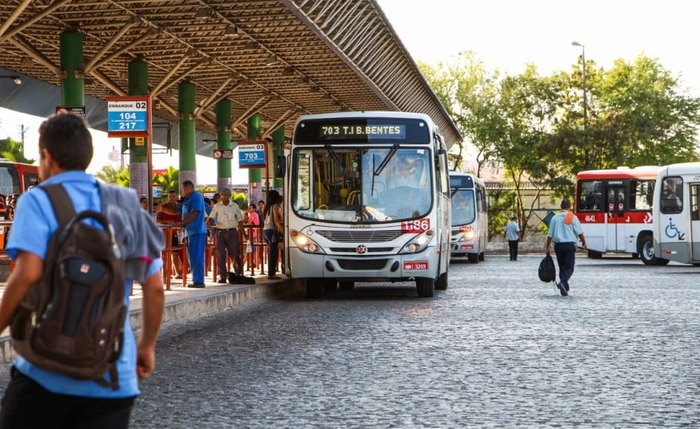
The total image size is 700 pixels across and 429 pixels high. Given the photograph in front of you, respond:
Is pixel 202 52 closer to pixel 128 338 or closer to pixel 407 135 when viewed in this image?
pixel 407 135

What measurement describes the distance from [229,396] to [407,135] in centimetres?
1273

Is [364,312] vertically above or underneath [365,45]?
underneath

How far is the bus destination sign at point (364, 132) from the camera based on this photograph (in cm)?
2209

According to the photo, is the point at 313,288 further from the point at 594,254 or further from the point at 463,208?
the point at 594,254

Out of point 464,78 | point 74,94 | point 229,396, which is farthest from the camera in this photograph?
point 464,78

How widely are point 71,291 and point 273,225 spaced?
21800 millimetres

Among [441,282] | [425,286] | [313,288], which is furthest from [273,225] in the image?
[425,286]

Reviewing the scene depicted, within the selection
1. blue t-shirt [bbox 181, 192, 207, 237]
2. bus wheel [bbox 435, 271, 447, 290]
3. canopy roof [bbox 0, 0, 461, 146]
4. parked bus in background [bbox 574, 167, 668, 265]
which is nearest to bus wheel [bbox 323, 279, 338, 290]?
bus wheel [bbox 435, 271, 447, 290]

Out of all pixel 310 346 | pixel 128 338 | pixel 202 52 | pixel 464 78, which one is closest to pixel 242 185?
pixel 464 78

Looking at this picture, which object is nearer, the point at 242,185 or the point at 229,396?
the point at 229,396

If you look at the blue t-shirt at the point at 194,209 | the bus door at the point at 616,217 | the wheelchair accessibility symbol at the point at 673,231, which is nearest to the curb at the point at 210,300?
the blue t-shirt at the point at 194,209

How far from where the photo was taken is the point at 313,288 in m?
22.2

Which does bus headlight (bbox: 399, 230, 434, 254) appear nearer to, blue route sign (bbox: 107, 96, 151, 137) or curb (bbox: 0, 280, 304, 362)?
curb (bbox: 0, 280, 304, 362)

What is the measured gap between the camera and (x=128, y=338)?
13.8 ft
